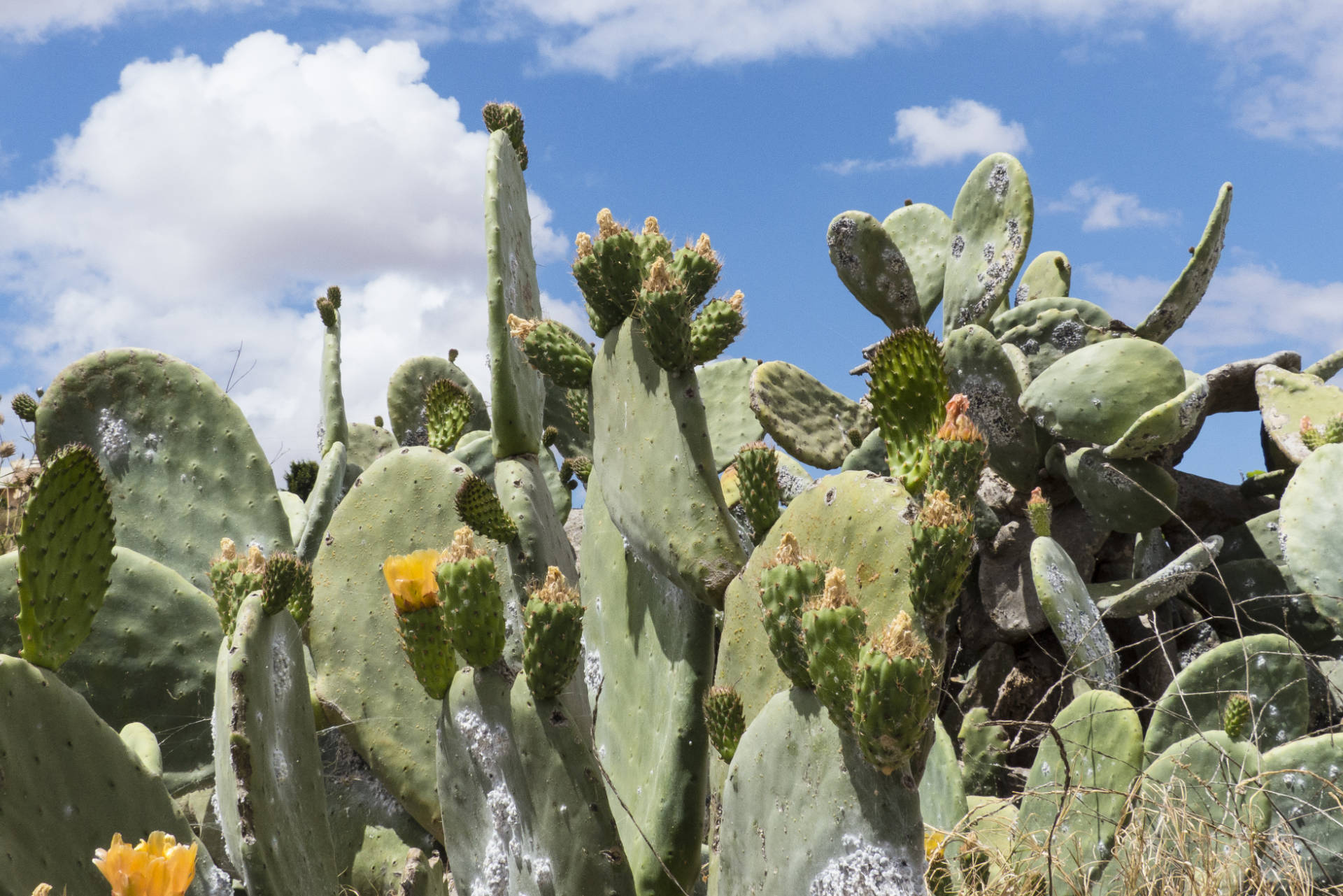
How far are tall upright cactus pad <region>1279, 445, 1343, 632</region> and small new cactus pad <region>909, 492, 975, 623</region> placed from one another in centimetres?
237

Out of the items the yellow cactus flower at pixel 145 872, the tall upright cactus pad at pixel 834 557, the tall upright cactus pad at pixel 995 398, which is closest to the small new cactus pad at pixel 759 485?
the tall upright cactus pad at pixel 834 557

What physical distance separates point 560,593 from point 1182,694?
191 cm

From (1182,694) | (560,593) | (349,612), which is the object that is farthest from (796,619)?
(1182,694)

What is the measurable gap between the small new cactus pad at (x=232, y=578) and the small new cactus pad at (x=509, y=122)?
126 cm

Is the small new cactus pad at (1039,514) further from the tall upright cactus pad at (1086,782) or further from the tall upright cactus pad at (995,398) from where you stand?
the tall upright cactus pad at (1086,782)

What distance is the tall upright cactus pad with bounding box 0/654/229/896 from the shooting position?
5.23 ft

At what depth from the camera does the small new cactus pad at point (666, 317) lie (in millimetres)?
1938

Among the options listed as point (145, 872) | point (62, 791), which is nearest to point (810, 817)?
point (145, 872)

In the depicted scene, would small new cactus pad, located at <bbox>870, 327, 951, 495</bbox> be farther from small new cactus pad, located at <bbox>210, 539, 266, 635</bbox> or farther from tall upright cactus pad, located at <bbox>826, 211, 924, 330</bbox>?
tall upright cactus pad, located at <bbox>826, 211, 924, 330</bbox>

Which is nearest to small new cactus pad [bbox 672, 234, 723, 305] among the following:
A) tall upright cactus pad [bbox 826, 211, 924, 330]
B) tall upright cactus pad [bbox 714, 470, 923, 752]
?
tall upright cactus pad [bbox 714, 470, 923, 752]

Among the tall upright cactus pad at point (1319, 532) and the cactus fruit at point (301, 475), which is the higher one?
the cactus fruit at point (301, 475)

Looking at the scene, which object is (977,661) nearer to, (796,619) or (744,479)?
(744,479)

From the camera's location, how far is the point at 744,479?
80.9 inches

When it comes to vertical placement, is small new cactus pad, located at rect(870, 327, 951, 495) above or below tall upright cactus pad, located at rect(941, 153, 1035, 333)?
Result: below
